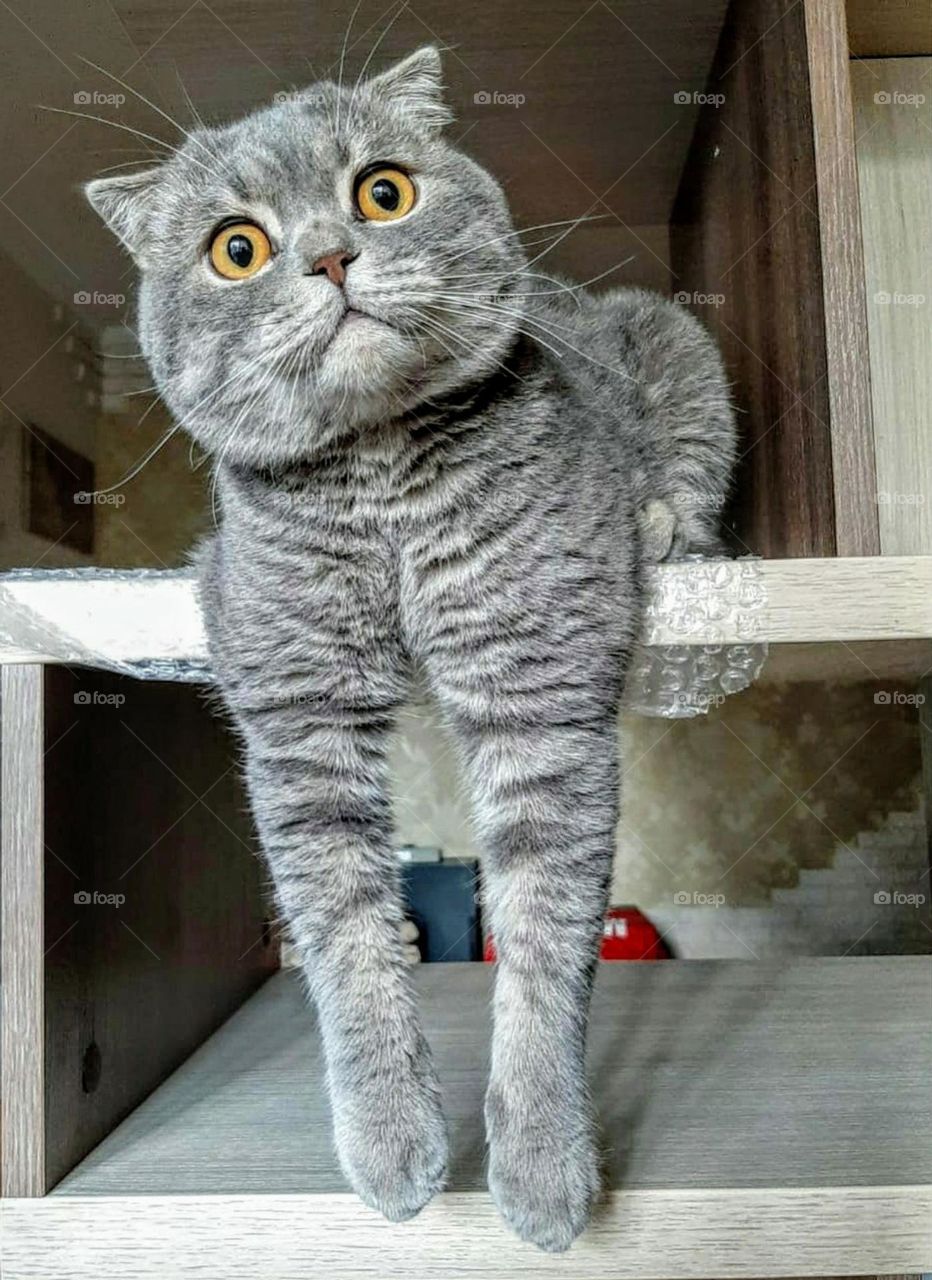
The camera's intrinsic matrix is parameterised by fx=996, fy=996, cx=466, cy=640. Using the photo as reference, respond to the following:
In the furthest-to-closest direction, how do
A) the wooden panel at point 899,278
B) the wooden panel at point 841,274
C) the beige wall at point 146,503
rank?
the beige wall at point 146,503 < the wooden panel at point 899,278 < the wooden panel at point 841,274

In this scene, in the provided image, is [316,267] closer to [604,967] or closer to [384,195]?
[384,195]

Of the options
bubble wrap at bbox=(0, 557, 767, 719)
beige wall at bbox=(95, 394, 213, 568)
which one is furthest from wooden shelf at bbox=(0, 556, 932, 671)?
beige wall at bbox=(95, 394, 213, 568)

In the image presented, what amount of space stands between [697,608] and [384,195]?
318mm

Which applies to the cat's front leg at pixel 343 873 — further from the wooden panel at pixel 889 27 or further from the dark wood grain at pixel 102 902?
the wooden panel at pixel 889 27

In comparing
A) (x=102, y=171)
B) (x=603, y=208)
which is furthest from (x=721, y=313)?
(x=102, y=171)

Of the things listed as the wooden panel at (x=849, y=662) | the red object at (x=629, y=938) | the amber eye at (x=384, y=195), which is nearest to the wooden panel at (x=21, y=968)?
the amber eye at (x=384, y=195)

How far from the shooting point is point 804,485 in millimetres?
762

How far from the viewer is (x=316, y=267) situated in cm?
54

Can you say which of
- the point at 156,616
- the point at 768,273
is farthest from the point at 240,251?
the point at 768,273

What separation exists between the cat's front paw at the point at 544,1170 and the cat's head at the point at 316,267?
0.42 meters

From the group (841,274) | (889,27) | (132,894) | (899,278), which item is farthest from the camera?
(899,278)

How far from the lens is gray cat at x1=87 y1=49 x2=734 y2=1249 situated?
0.59 metres

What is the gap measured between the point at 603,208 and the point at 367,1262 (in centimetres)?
102

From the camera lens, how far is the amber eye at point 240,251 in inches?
23.4
